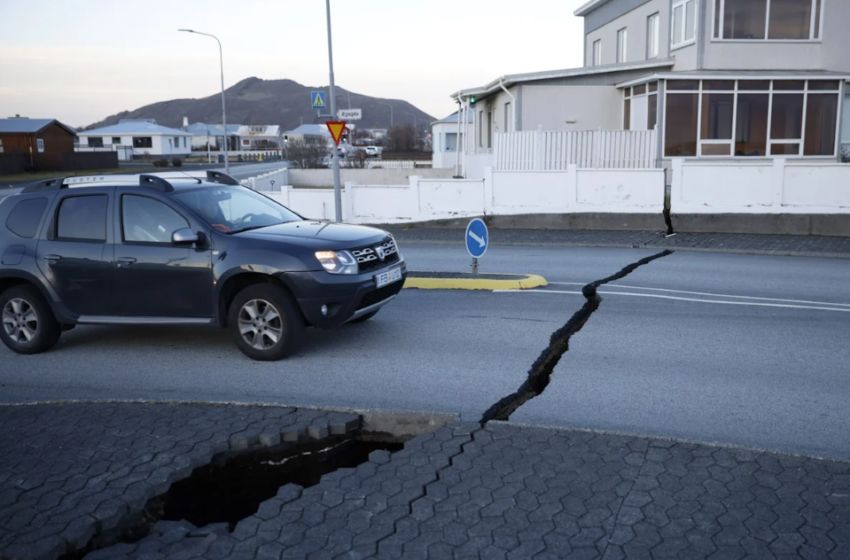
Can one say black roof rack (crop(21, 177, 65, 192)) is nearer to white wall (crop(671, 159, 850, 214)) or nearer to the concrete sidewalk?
the concrete sidewalk

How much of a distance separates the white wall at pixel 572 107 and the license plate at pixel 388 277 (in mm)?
18700

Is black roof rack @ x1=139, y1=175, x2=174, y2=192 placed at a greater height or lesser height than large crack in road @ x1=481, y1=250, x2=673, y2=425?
greater

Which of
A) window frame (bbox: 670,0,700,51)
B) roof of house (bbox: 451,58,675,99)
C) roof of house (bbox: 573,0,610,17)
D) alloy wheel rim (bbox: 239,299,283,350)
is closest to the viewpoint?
alloy wheel rim (bbox: 239,299,283,350)

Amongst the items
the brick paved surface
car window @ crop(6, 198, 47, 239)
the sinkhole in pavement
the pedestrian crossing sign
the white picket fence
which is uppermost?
the pedestrian crossing sign

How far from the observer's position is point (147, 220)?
788cm

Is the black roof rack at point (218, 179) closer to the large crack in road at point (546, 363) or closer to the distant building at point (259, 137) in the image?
the large crack in road at point (546, 363)

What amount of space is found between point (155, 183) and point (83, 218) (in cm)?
86

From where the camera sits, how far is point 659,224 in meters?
18.1

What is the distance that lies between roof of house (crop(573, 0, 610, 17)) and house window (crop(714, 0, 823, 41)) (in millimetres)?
9776

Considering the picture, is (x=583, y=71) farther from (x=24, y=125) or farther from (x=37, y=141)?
(x=24, y=125)

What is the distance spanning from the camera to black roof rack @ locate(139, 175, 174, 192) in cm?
789

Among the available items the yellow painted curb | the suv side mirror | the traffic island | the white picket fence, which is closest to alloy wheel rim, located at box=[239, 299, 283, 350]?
the suv side mirror

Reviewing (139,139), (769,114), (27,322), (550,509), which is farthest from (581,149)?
(139,139)

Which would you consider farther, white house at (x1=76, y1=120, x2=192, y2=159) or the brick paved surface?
white house at (x1=76, y1=120, x2=192, y2=159)
